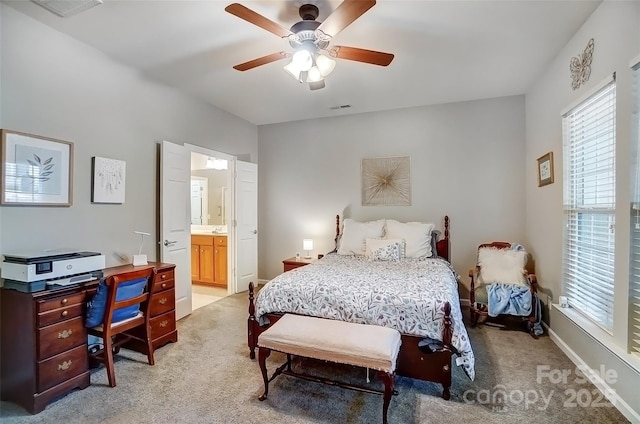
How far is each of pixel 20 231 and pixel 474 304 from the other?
428 centimetres

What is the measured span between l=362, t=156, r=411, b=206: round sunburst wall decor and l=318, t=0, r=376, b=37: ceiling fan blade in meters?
2.68

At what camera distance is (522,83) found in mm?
3688

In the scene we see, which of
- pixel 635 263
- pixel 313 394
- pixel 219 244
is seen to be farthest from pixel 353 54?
pixel 219 244

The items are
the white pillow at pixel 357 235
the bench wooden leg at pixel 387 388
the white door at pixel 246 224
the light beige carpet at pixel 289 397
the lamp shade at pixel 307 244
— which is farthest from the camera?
the white door at pixel 246 224

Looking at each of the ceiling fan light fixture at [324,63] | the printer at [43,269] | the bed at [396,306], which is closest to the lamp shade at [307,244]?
the bed at [396,306]

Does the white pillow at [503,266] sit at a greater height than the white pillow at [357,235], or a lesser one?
lesser

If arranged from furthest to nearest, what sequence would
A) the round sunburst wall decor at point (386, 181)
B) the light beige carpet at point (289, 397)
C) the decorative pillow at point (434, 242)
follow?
the round sunburst wall decor at point (386, 181) < the decorative pillow at point (434, 242) < the light beige carpet at point (289, 397)

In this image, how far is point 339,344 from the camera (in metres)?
1.95

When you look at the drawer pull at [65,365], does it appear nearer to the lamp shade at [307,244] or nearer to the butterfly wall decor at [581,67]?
the lamp shade at [307,244]

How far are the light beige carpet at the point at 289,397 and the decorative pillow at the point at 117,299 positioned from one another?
1.62ft

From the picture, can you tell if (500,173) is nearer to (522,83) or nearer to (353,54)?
(522,83)

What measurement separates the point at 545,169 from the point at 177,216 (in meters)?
4.19

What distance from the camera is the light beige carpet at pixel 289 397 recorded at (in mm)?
1963

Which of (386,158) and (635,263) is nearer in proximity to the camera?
(635,263)
